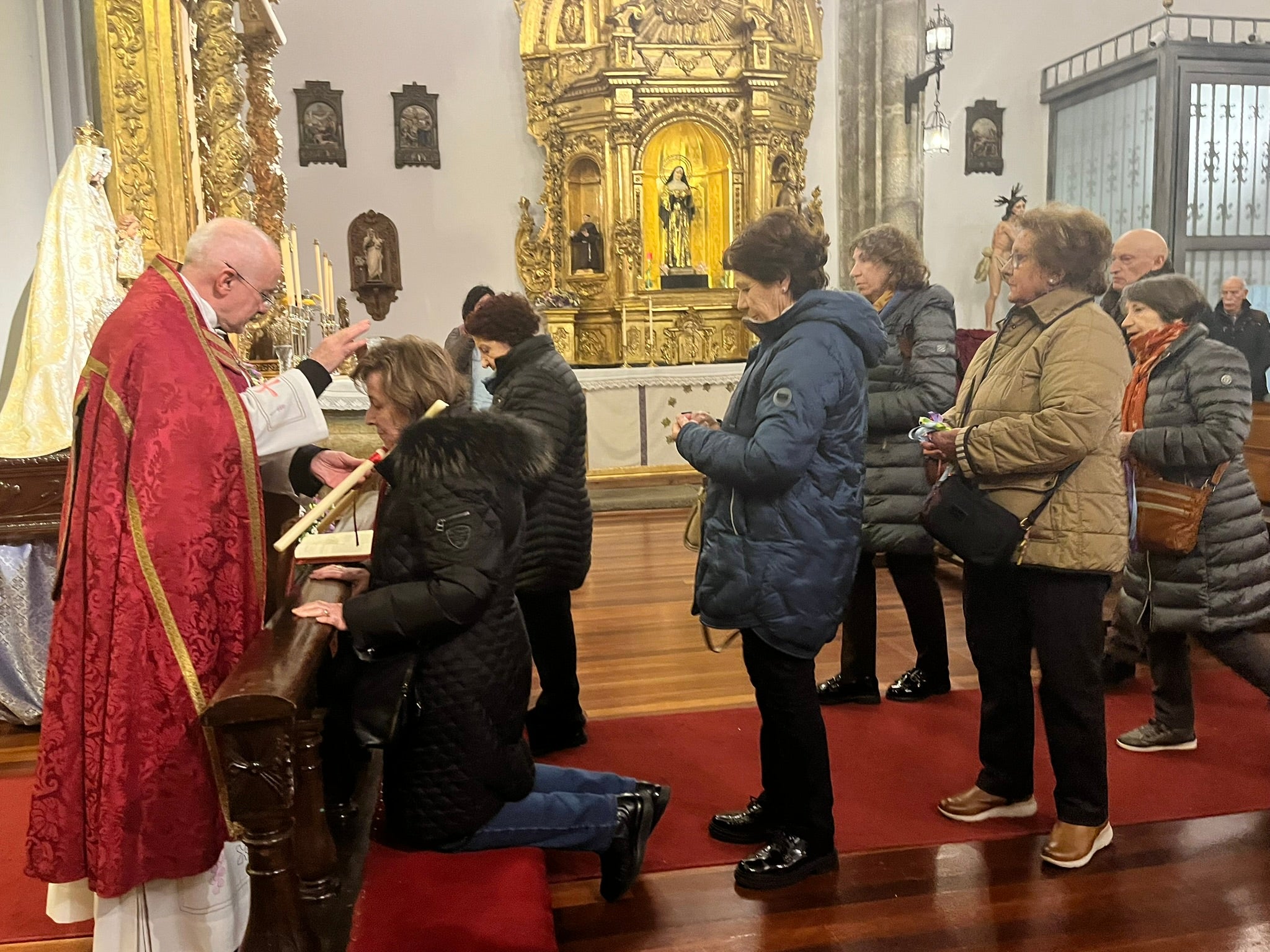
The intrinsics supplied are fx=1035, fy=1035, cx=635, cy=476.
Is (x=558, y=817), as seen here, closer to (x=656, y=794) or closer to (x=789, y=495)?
(x=656, y=794)

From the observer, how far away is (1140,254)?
4.11 meters

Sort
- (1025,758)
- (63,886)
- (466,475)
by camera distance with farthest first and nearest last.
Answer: (1025,758)
(63,886)
(466,475)

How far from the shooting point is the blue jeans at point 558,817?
93.4 inches

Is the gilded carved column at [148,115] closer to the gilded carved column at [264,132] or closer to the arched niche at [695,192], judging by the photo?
the gilded carved column at [264,132]

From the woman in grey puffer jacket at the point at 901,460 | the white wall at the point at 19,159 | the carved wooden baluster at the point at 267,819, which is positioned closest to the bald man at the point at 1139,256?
the woman in grey puffer jacket at the point at 901,460

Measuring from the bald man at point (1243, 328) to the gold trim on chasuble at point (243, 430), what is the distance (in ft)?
24.0

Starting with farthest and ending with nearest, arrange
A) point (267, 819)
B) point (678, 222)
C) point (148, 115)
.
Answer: point (678, 222)
point (148, 115)
point (267, 819)

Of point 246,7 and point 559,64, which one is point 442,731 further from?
point 559,64

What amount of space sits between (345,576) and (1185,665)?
2782 mm

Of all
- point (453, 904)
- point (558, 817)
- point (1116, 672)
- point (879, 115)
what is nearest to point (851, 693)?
point (1116, 672)

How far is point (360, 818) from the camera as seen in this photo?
8.95ft

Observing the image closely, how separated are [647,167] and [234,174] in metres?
6.57

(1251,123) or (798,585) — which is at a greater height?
(1251,123)

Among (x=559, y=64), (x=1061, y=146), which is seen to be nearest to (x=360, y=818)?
(x=559, y=64)
